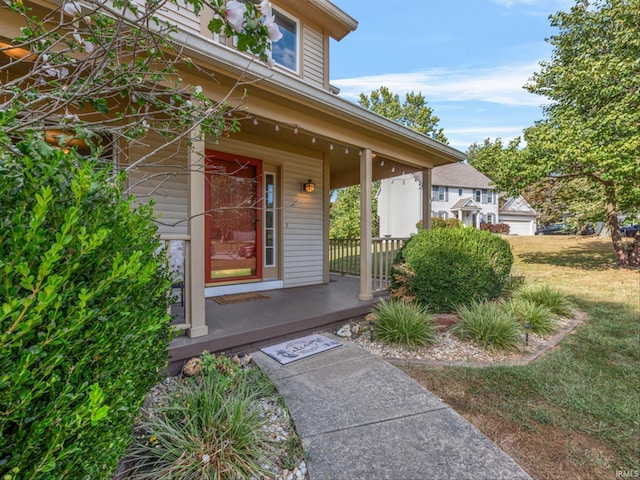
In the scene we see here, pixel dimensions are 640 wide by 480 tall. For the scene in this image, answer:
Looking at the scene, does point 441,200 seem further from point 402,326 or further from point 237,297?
point 402,326

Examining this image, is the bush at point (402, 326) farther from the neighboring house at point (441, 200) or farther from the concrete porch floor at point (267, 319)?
the neighboring house at point (441, 200)

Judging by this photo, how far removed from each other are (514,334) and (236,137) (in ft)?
15.6

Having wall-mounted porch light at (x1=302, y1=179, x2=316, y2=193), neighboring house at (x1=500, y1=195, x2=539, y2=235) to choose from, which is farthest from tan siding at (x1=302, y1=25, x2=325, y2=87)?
neighboring house at (x1=500, y1=195, x2=539, y2=235)

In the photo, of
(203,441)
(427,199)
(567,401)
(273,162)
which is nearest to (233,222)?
(273,162)

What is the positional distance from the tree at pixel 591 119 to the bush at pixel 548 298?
429 cm

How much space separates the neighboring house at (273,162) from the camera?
3.10 meters

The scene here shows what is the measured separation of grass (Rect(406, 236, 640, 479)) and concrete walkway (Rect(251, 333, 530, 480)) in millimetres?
253

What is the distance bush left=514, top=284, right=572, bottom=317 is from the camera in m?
4.90

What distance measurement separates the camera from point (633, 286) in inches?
274

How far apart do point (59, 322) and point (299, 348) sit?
2.67 metres

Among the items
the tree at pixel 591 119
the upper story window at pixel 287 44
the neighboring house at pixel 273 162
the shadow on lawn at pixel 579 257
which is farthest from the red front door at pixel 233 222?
the shadow on lawn at pixel 579 257

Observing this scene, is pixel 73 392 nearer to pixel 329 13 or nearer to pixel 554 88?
pixel 329 13

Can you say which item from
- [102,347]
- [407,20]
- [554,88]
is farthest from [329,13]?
[554,88]

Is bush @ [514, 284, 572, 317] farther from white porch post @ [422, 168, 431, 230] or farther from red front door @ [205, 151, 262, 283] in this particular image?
red front door @ [205, 151, 262, 283]
